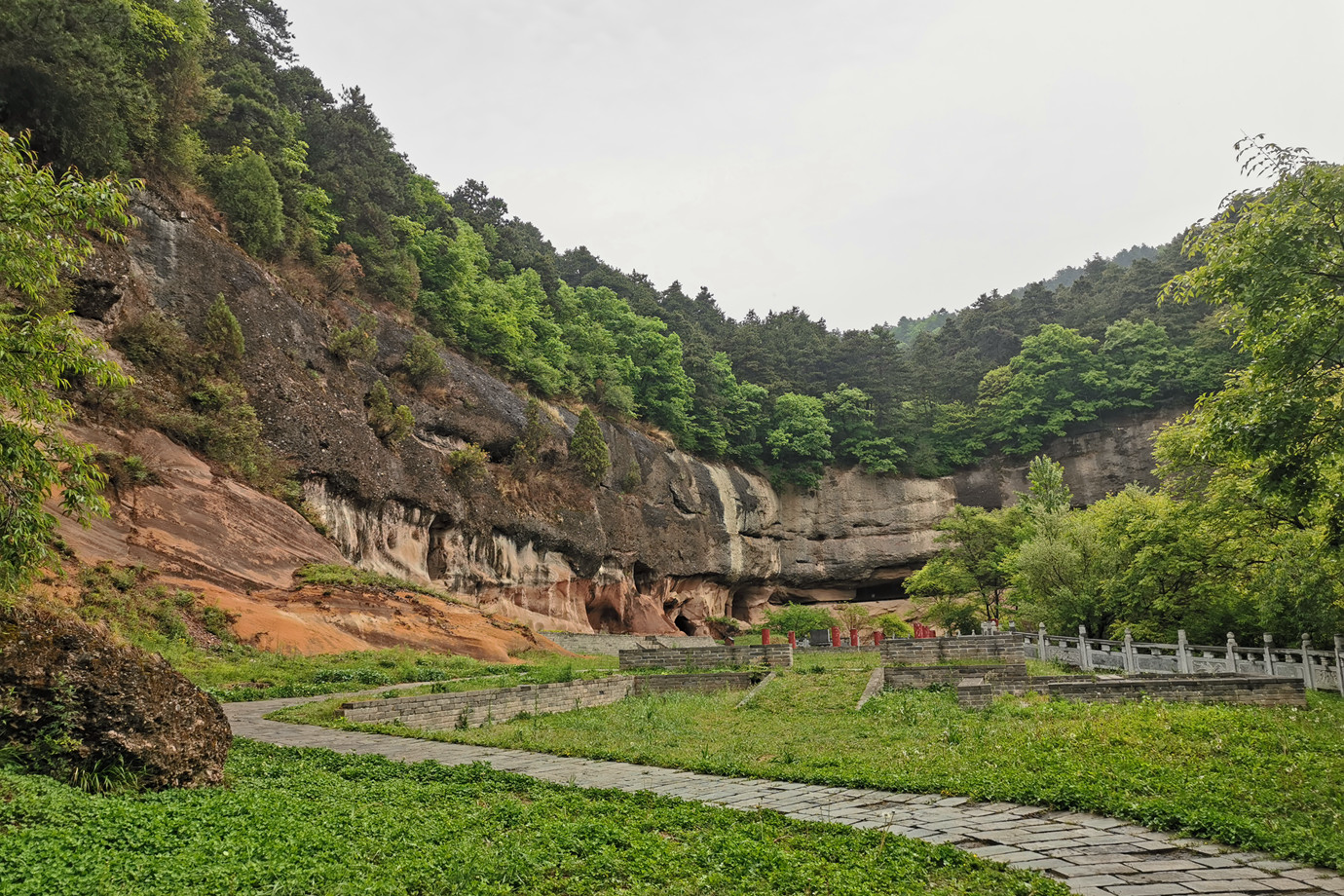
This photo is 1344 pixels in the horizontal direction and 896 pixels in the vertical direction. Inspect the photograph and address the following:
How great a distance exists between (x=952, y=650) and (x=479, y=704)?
509 inches

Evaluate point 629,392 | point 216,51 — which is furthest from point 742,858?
point 629,392

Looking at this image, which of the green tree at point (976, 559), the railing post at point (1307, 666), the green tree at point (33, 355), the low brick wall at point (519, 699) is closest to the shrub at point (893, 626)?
the green tree at point (976, 559)

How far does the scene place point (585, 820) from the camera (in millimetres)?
5656

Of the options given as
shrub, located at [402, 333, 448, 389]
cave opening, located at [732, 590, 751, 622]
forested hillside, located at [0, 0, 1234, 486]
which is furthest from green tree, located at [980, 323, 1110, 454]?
shrub, located at [402, 333, 448, 389]

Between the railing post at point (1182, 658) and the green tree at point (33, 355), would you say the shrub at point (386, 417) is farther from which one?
the railing post at point (1182, 658)

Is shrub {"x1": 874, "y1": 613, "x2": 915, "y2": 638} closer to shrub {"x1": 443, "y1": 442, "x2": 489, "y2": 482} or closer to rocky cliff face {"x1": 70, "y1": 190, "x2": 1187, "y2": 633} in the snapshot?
rocky cliff face {"x1": 70, "y1": 190, "x2": 1187, "y2": 633}

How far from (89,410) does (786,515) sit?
44.1m

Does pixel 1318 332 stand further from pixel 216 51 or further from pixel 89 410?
pixel 216 51

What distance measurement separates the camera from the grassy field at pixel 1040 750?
5.65 m

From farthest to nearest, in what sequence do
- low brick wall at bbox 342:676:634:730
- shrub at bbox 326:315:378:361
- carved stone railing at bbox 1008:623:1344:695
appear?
shrub at bbox 326:315:378:361 < carved stone railing at bbox 1008:623:1344:695 < low brick wall at bbox 342:676:634:730

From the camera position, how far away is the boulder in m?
5.43

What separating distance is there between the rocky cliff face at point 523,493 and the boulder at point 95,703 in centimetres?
1958

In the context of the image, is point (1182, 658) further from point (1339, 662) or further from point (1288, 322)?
point (1288, 322)

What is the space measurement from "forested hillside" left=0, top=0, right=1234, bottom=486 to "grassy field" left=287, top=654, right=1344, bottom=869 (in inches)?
923
